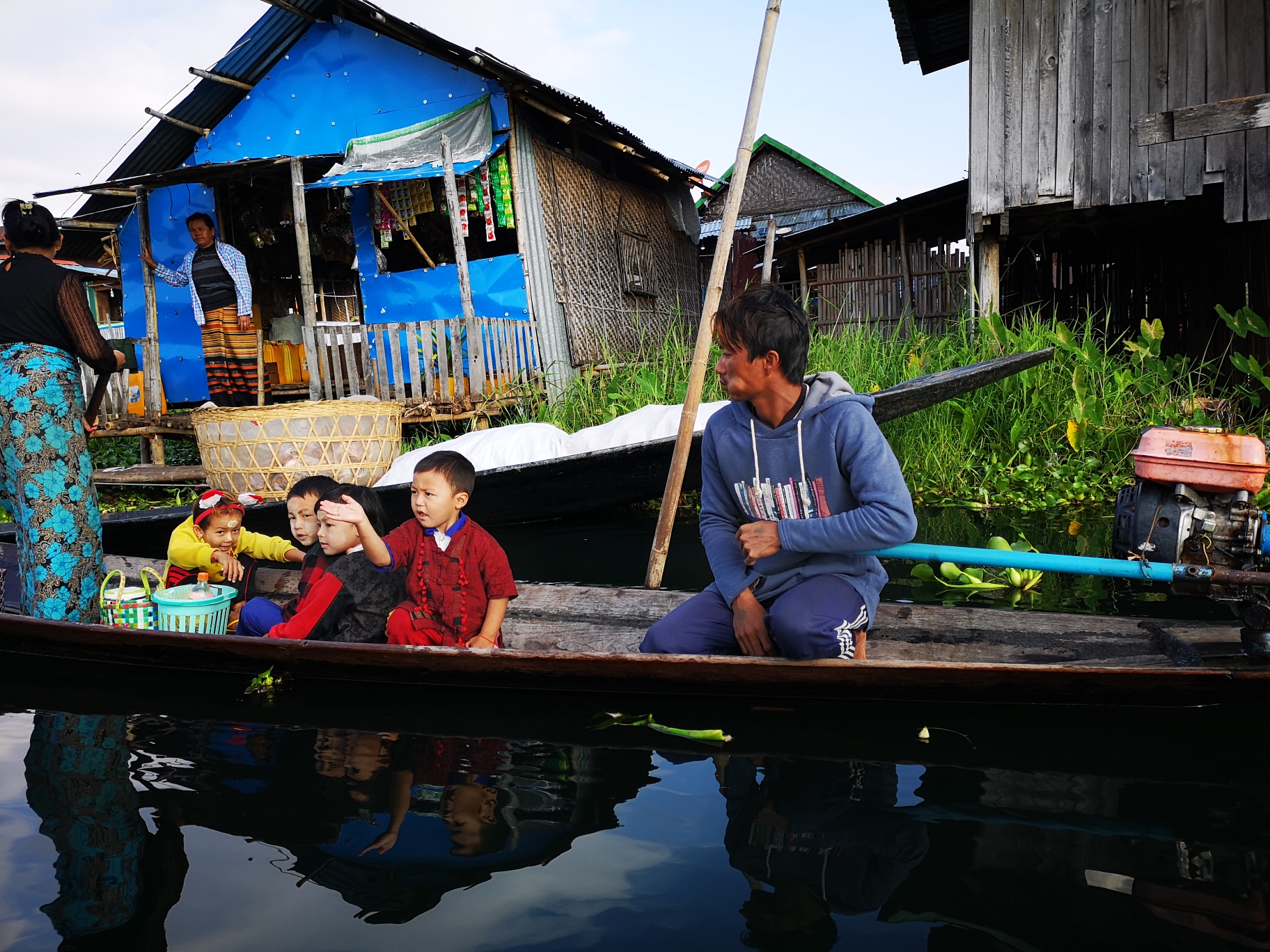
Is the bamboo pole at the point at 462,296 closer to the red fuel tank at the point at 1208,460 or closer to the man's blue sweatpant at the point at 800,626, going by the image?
the man's blue sweatpant at the point at 800,626

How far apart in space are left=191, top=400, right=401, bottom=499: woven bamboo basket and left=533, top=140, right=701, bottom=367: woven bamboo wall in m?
2.90

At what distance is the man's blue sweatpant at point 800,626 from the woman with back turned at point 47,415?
239cm

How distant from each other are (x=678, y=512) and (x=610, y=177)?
587cm

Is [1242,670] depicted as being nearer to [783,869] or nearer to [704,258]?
[783,869]

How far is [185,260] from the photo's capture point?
8.80 m

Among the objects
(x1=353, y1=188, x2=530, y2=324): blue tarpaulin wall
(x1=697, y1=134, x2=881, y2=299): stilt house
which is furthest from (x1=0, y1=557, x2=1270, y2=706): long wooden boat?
(x1=697, y1=134, x2=881, y2=299): stilt house

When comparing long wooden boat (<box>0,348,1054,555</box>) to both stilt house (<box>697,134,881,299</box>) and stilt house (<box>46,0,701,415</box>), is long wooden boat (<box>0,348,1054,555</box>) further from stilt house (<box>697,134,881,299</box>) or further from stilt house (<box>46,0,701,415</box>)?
stilt house (<box>697,134,881,299</box>)

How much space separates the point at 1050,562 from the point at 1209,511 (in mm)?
448

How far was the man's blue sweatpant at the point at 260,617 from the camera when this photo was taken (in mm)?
3389

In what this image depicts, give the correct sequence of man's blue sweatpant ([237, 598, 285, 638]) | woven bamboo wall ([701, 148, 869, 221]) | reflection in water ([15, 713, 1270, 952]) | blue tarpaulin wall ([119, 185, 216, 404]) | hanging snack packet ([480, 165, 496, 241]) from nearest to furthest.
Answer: reflection in water ([15, 713, 1270, 952])
man's blue sweatpant ([237, 598, 285, 638])
hanging snack packet ([480, 165, 496, 241])
blue tarpaulin wall ([119, 185, 216, 404])
woven bamboo wall ([701, 148, 869, 221])

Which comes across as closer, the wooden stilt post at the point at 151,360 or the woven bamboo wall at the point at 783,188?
the wooden stilt post at the point at 151,360

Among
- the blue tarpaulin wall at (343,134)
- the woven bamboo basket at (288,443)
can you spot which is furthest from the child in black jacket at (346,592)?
the blue tarpaulin wall at (343,134)

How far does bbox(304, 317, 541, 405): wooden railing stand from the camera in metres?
7.83

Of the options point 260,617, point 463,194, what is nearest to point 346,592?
point 260,617
